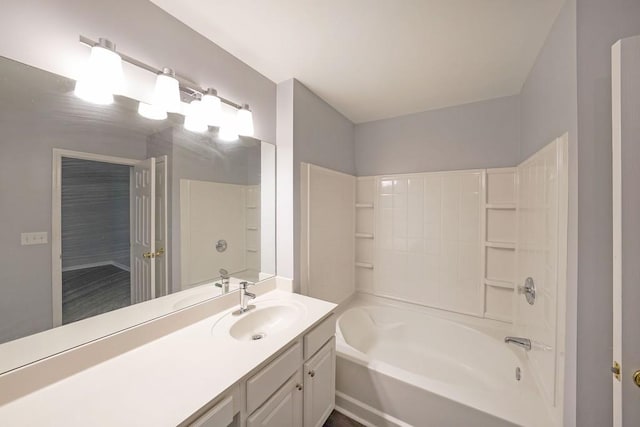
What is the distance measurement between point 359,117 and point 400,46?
3.57 ft

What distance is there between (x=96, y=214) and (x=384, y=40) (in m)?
1.69

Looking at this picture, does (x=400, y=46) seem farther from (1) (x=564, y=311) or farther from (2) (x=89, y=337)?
(2) (x=89, y=337)

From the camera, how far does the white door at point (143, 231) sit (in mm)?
1075

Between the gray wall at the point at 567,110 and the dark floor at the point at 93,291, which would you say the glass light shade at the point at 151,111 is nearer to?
the dark floor at the point at 93,291

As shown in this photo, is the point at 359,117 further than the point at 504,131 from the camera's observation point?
Yes

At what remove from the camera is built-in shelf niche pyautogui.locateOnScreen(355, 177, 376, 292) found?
2566mm

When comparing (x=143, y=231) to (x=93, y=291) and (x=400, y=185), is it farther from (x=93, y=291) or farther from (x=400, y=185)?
(x=400, y=185)

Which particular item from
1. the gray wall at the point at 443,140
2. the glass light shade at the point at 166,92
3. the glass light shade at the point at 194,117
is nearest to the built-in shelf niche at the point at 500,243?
the gray wall at the point at 443,140

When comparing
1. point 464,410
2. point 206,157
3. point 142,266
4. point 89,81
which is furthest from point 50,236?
point 464,410

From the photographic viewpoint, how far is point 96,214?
956 millimetres

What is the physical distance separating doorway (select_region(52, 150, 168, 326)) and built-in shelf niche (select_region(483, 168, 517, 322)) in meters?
2.44

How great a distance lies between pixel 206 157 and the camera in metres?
1.42

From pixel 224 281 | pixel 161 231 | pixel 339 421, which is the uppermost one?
pixel 161 231

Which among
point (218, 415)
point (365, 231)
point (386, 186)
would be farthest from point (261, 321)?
point (386, 186)
